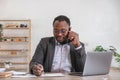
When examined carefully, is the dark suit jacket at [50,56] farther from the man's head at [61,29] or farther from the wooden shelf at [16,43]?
the wooden shelf at [16,43]

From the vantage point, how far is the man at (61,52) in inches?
82.5

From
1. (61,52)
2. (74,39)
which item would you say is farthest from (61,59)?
(74,39)

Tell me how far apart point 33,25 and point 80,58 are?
3344mm

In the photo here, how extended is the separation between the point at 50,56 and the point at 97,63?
1.69 ft

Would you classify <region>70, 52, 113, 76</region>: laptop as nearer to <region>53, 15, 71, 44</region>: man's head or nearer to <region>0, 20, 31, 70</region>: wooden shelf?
<region>53, 15, 71, 44</region>: man's head

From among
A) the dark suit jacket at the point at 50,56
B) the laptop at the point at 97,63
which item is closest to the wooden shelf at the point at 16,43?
the dark suit jacket at the point at 50,56

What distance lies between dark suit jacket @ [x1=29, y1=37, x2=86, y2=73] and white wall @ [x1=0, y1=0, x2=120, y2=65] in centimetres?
308

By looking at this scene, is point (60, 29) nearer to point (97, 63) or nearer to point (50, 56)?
point (50, 56)

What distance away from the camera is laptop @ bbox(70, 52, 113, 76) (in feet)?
5.74

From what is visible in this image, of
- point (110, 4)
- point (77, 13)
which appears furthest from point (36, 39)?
point (110, 4)

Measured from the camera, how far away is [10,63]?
521 centimetres

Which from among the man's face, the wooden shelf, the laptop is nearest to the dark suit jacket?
the man's face

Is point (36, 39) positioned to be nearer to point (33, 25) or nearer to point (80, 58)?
point (33, 25)

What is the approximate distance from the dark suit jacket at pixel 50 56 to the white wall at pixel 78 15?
3075 mm
